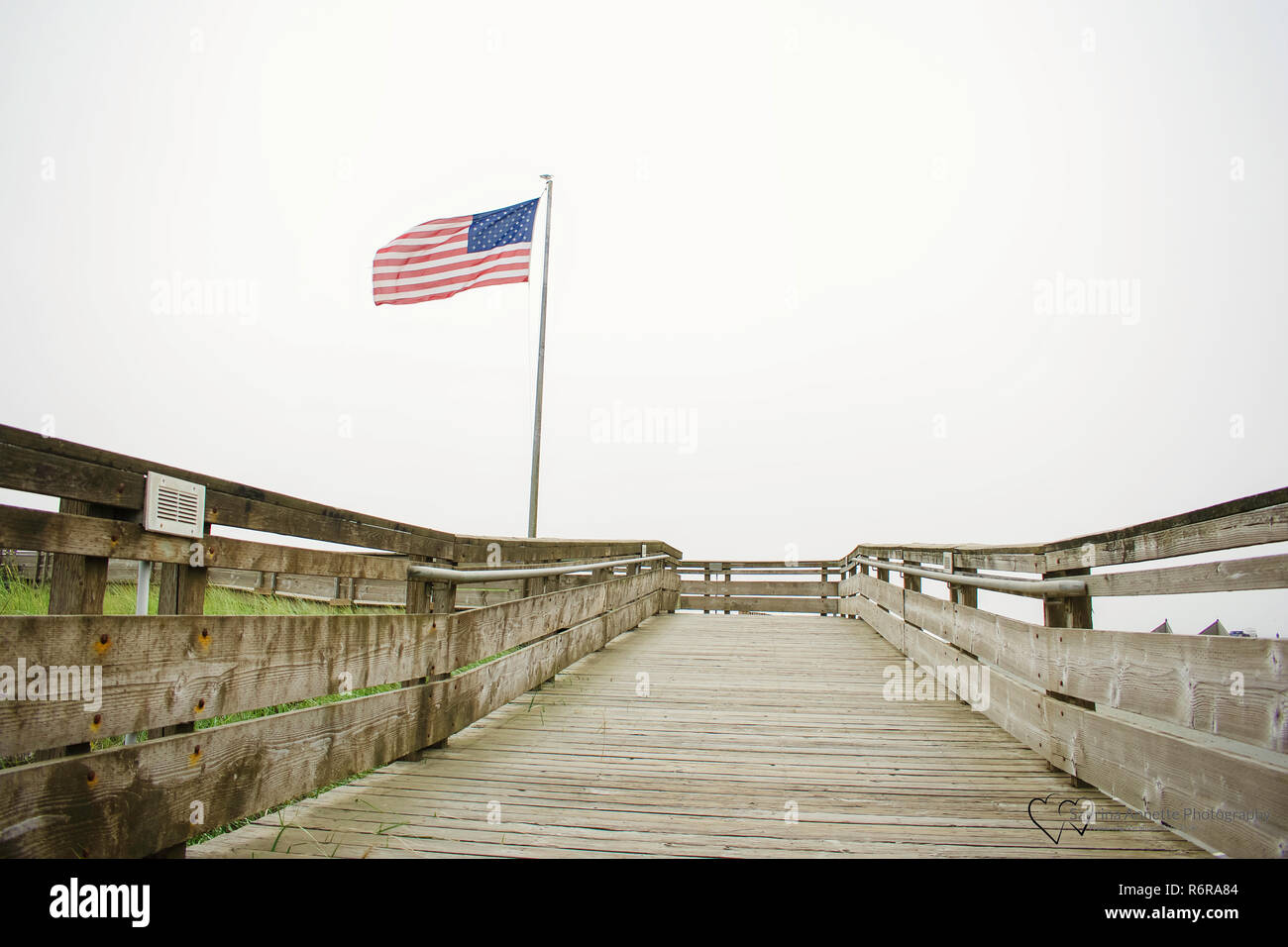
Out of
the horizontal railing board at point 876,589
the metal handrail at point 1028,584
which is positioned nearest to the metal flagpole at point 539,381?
the horizontal railing board at point 876,589

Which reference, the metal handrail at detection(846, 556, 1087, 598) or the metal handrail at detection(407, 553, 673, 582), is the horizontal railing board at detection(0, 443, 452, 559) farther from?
the metal handrail at detection(846, 556, 1087, 598)

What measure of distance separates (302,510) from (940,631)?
5.16 meters

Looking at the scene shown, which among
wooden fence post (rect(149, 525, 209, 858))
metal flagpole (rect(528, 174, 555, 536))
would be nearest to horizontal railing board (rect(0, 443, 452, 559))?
wooden fence post (rect(149, 525, 209, 858))

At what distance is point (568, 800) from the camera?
3.13m

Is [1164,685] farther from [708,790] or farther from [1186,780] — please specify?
[708,790]

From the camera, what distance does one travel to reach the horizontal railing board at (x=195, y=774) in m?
1.65

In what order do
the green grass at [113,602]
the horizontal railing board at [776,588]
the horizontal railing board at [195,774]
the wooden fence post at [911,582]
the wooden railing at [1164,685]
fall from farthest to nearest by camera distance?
1. the horizontal railing board at [776,588]
2. the wooden fence post at [911,582]
3. the green grass at [113,602]
4. the wooden railing at [1164,685]
5. the horizontal railing board at [195,774]

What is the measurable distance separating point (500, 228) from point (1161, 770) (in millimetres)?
11350

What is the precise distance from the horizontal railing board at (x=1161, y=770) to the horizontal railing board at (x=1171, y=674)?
0.30ft

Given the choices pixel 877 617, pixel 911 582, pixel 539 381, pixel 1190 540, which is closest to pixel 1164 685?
pixel 1190 540

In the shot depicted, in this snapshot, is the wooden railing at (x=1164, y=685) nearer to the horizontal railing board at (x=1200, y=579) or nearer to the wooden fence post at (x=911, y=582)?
the horizontal railing board at (x=1200, y=579)

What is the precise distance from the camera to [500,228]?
1156 centimetres
